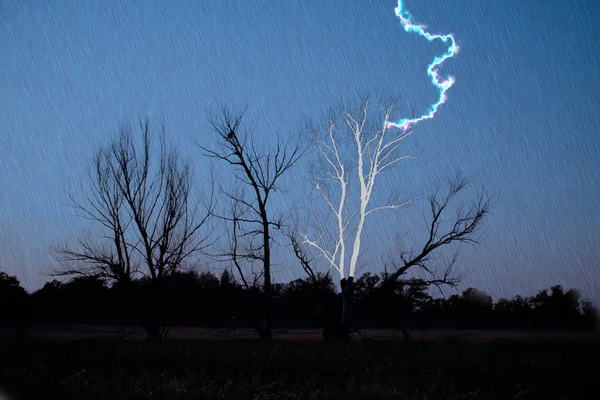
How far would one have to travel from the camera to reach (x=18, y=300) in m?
43.9

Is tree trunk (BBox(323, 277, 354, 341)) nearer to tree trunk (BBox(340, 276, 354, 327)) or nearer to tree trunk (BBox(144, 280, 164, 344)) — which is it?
tree trunk (BBox(340, 276, 354, 327))

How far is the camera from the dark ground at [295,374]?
8.12 metres

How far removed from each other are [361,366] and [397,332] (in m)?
11.9

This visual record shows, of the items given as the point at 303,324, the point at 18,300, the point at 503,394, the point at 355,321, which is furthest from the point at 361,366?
the point at 18,300

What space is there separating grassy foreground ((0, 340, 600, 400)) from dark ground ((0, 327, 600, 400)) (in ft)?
0.06

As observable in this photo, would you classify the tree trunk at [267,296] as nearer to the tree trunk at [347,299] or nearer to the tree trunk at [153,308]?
the tree trunk at [347,299]

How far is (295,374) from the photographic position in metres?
10.3

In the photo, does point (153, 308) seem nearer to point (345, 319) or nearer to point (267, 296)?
point (267, 296)

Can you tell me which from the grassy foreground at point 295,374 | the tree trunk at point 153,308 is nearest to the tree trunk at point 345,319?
the tree trunk at point 153,308

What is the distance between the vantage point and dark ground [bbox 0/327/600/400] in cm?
812

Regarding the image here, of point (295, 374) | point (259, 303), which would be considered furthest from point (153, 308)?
point (295, 374)

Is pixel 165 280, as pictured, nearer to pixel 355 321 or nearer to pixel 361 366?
pixel 355 321

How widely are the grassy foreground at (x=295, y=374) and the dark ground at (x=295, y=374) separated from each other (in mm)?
18

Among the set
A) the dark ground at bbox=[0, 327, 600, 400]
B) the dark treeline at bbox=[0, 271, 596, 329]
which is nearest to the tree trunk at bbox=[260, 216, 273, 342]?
the dark treeline at bbox=[0, 271, 596, 329]
